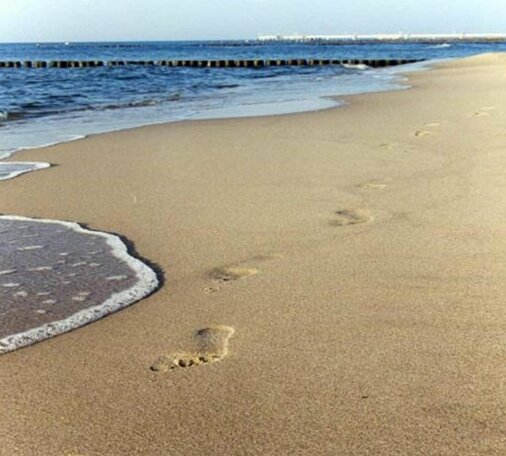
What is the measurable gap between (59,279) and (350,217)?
71.4 inches

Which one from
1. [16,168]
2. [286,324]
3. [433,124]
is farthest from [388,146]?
[286,324]

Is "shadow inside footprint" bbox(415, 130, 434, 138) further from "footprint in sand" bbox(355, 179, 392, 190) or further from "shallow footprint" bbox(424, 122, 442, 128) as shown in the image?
"footprint in sand" bbox(355, 179, 392, 190)

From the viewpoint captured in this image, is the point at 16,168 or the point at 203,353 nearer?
the point at 203,353

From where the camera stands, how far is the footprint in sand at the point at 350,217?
4.39 meters

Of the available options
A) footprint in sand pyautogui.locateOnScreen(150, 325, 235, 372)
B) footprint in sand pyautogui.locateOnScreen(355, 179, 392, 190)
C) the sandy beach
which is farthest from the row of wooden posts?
footprint in sand pyautogui.locateOnScreen(150, 325, 235, 372)

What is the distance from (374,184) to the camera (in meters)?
5.41

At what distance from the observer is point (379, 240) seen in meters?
3.97

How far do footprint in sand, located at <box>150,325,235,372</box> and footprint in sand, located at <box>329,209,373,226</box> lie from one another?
1678 mm

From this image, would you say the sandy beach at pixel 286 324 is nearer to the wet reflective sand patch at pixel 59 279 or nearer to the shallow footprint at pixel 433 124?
the wet reflective sand patch at pixel 59 279

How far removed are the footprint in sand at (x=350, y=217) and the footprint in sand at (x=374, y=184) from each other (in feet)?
2.28

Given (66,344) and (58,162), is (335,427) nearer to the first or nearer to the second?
(66,344)

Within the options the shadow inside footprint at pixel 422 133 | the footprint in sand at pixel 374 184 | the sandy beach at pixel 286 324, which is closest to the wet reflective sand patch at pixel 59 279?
the sandy beach at pixel 286 324

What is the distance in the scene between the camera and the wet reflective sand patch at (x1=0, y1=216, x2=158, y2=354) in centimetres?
305

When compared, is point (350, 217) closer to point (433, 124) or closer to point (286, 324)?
point (286, 324)
